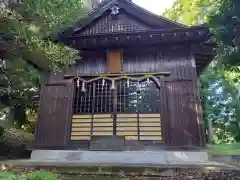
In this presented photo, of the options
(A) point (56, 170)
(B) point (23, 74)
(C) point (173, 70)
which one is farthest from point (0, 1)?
(C) point (173, 70)

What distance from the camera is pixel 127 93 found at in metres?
9.59

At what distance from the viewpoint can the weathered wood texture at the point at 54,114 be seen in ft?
29.7

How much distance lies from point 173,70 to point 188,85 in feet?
3.01

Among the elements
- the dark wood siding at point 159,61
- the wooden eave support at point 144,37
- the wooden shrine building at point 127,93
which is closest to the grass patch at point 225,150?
the wooden shrine building at point 127,93

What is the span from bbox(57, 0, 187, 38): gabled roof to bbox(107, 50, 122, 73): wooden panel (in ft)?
7.25

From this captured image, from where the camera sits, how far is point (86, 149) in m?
8.95

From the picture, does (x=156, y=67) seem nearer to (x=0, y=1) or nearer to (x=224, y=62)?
(x=224, y=62)

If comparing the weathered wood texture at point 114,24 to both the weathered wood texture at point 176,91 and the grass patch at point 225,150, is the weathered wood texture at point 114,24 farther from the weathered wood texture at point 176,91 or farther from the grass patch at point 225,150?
the grass patch at point 225,150

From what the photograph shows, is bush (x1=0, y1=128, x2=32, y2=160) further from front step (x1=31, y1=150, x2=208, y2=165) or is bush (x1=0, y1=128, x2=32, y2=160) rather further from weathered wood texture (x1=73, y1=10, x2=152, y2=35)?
weathered wood texture (x1=73, y1=10, x2=152, y2=35)

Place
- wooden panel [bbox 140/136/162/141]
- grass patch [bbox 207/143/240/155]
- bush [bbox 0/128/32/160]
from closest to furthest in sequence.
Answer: wooden panel [bbox 140/136/162/141] < grass patch [bbox 207/143/240/155] < bush [bbox 0/128/32/160]

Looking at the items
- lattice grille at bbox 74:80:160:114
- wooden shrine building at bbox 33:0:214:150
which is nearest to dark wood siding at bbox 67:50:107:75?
wooden shrine building at bbox 33:0:214:150

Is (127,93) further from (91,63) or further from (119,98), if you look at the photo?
(91,63)

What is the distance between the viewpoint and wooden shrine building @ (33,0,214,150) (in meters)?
8.81

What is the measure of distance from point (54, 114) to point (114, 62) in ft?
11.5
